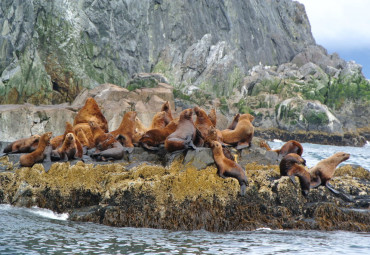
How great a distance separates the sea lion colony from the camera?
27.3 ft

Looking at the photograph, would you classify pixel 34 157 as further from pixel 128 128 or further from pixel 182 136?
pixel 182 136

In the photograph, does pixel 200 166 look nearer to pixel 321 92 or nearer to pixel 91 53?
pixel 91 53

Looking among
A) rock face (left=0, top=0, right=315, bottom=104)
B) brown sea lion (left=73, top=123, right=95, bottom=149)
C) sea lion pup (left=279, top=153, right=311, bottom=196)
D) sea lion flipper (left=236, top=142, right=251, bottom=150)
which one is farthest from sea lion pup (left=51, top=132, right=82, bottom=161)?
rock face (left=0, top=0, right=315, bottom=104)

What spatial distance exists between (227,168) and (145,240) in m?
2.17

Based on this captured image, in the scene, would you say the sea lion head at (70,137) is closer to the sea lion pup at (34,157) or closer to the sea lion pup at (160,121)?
the sea lion pup at (34,157)

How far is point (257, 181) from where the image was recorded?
8.07m

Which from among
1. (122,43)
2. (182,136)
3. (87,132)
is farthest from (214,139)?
(122,43)

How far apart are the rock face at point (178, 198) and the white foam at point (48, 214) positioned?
94 millimetres

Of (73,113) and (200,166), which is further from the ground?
(73,113)

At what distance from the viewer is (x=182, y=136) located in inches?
346

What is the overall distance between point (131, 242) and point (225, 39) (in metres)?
81.1

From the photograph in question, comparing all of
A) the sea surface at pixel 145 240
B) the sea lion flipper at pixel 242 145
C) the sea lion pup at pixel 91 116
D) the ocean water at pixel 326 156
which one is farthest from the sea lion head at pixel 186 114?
the ocean water at pixel 326 156

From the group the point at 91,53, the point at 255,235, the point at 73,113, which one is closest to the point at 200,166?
the point at 255,235

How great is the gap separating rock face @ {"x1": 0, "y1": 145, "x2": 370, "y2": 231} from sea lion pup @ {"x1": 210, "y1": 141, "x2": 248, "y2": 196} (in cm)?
9
